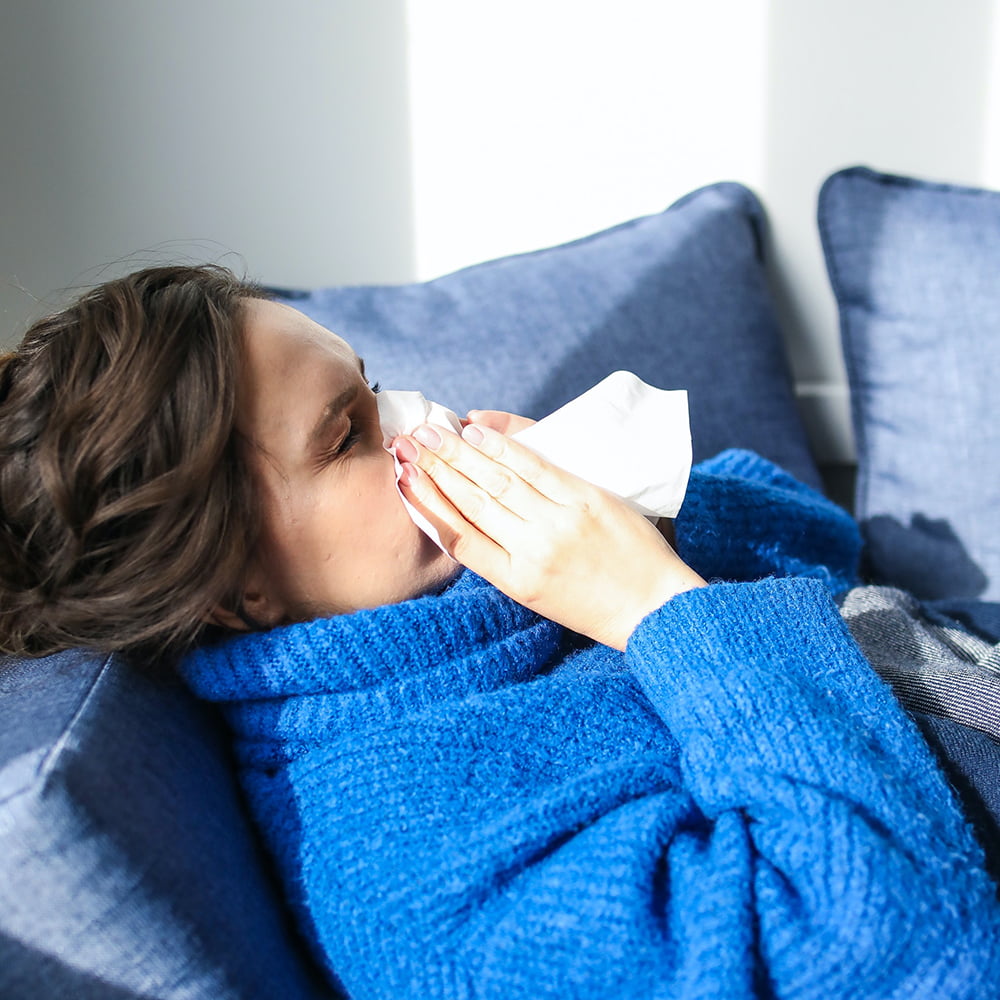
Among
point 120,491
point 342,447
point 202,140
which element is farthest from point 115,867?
point 202,140

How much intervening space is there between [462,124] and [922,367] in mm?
812

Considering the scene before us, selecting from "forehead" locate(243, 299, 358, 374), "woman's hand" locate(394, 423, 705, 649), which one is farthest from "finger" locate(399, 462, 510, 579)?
"forehead" locate(243, 299, 358, 374)

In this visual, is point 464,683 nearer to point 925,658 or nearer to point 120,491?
point 120,491

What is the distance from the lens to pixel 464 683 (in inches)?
33.0

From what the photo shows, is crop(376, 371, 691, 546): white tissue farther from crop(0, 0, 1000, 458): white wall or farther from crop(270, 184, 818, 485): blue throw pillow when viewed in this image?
crop(0, 0, 1000, 458): white wall

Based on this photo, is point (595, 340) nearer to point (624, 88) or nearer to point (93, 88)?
point (624, 88)

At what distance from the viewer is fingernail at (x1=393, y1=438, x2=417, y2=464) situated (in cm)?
87

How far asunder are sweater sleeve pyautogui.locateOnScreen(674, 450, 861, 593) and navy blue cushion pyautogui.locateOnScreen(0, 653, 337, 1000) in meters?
0.61

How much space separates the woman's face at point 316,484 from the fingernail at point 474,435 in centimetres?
7

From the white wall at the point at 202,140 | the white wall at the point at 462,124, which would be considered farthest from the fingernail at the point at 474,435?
the white wall at the point at 462,124

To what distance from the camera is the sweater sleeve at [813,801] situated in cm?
63

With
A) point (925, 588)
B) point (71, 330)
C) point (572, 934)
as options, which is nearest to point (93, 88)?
point (71, 330)

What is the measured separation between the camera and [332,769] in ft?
2.55

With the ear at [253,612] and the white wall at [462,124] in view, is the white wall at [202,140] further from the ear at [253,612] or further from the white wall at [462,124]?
the ear at [253,612]
